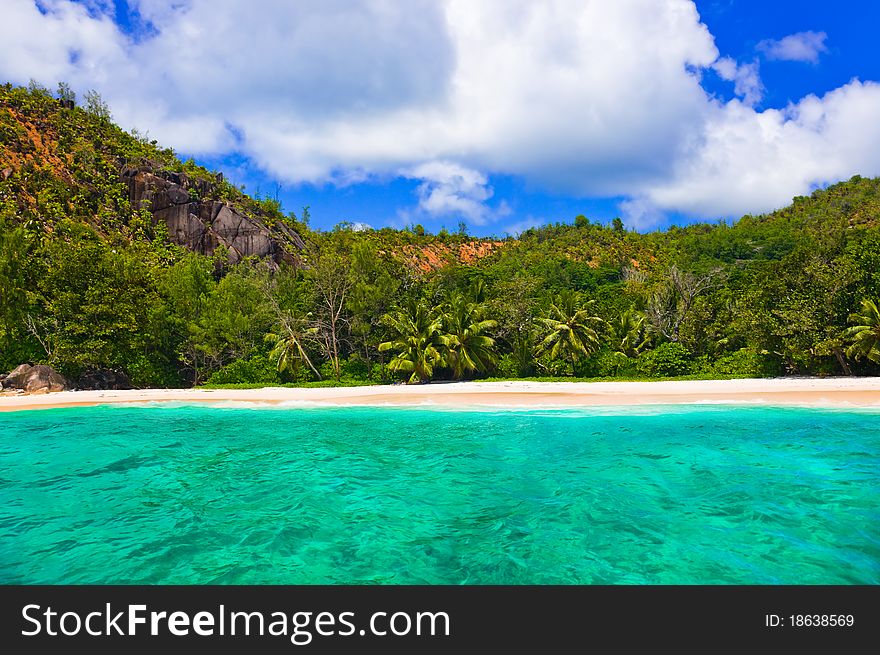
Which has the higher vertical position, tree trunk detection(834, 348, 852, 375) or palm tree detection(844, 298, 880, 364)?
palm tree detection(844, 298, 880, 364)

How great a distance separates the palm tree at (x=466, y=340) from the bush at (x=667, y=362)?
9219 millimetres

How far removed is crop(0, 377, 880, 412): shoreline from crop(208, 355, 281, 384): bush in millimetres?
3037

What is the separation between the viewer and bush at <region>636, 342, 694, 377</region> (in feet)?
93.5

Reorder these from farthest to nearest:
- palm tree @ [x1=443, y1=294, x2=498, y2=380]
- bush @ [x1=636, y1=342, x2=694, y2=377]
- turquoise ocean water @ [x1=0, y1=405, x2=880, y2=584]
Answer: palm tree @ [x1=443, y1=294, x2=498, y2=380] → bush @ [x1=636, y1=342, x2=694, y2=377] → turquoise ocean water @ [x1=0, y1=405, x2=880, y2=584]

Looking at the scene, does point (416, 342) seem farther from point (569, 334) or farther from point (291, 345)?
point (569, 334)

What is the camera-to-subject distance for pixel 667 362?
1128 inches

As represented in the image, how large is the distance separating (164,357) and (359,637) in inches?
1304

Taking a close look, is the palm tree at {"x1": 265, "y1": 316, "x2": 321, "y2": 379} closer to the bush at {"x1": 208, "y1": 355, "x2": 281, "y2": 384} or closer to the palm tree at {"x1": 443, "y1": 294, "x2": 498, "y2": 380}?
the bush at {"x1": 208, "y1": 355, "x2": 281, "y2": 384}

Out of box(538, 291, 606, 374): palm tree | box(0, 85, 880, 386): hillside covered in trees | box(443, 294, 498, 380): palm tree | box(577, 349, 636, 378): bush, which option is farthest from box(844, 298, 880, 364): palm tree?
box(443, 294, 498, 380): palm tree

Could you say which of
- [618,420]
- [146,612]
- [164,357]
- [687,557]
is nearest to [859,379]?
[618,420]

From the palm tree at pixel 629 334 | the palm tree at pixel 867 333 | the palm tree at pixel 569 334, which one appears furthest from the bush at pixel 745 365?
the palm tree at pixel 569 334

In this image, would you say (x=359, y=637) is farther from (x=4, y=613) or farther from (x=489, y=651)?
(x=4, y=613)

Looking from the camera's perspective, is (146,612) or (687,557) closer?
(146,612)

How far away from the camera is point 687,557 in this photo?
253 inches
